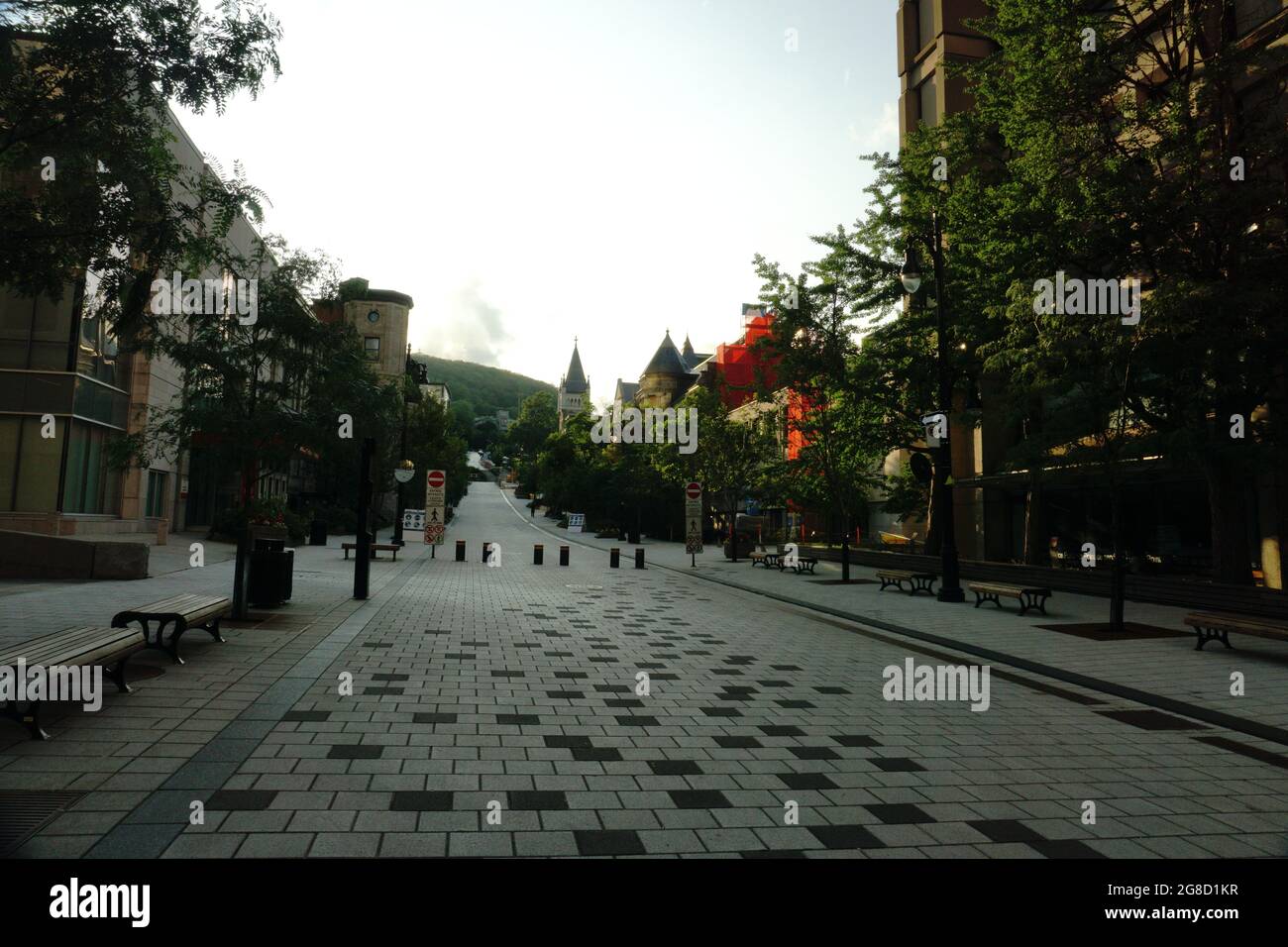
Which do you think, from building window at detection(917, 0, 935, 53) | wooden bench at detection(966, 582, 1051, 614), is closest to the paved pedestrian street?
wooden bench at detection(966, 582, 1051, 614)

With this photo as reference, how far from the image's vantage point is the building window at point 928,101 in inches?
1215

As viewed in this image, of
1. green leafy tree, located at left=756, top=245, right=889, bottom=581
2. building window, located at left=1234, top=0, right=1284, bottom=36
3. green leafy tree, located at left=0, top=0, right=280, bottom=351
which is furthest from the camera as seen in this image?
green leafy tree, located at left=756, top=245, right=889, bottom=581

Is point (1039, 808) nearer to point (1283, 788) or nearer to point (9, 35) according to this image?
point (1283, 788)

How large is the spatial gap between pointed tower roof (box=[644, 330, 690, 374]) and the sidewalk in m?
72.0

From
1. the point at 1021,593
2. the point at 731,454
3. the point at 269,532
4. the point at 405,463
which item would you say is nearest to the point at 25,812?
the point at 269,532

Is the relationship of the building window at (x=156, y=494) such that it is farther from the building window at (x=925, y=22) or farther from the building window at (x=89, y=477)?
the building window at (x=925, y=22)

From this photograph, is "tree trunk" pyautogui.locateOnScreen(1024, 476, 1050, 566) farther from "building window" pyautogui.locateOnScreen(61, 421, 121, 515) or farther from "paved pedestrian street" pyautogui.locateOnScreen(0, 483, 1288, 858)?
"building window" pyautogui.locateOnScreen(61, 421, 121, 515)

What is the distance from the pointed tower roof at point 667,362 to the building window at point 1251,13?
72958 mm

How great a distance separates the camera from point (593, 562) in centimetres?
2944

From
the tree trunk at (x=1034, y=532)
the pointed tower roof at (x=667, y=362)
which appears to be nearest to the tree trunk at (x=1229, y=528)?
the tree trunk at (x=1034, y=532)

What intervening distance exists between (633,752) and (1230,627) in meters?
8.81

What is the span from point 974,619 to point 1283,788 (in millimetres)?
8929

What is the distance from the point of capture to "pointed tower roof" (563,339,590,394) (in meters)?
156

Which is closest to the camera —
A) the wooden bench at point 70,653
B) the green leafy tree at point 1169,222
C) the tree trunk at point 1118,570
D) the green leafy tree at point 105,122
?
the wooden bench at point 70,653
